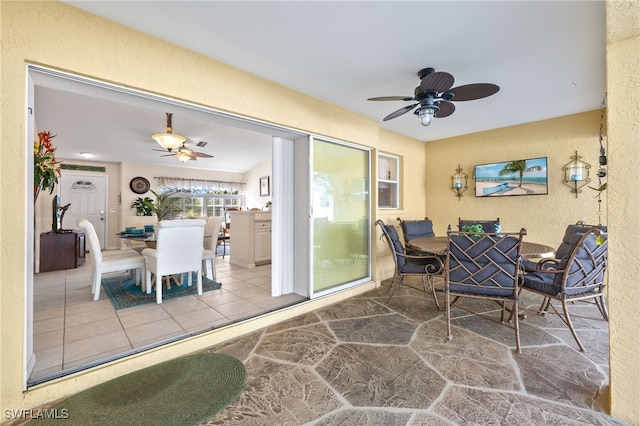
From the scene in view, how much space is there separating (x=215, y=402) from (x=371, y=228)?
2.73 metres

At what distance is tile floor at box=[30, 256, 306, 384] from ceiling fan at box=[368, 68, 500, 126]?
2322mm

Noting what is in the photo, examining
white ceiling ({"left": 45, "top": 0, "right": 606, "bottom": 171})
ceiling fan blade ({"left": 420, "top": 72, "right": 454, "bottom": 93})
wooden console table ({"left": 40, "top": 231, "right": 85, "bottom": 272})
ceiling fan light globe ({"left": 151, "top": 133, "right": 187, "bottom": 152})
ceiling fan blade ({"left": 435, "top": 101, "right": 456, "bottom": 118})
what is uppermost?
white ceiling ({"left": 45, "top": 0, "right": 606, "bottom": 171})

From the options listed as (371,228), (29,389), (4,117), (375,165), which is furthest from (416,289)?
(4,117)

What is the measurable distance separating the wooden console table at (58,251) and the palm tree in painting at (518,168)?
7.22 metres

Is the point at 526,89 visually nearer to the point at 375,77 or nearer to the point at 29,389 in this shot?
the point at 375,77

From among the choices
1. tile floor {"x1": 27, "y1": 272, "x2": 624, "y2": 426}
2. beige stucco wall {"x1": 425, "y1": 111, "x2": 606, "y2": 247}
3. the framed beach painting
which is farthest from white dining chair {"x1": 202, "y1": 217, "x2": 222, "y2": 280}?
the framed beach painting

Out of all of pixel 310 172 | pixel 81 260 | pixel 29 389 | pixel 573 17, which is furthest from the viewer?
pixel 81 260

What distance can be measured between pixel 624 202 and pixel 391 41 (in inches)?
68.6

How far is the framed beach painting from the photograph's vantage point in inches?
151

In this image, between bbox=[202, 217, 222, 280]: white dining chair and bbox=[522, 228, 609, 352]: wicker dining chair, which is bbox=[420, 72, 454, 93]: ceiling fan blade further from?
bbox=[202, 217, 222, 280]: white dining chair

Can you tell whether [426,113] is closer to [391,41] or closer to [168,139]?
[391,41]

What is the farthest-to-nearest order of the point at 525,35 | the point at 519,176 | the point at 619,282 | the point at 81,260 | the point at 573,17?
the point at 81,260
the point at 519,176
the point at 525,35
the point at 573,17
the point at 619,282

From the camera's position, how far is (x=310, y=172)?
9.98ft

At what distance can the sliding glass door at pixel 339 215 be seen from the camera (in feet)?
10.4
